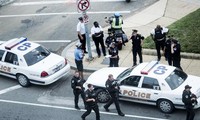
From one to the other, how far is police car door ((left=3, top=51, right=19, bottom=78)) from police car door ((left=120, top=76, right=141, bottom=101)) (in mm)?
4679

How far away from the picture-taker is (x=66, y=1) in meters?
28.4

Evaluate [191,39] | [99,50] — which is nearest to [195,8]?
[191,39]

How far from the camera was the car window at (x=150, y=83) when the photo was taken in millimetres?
15688

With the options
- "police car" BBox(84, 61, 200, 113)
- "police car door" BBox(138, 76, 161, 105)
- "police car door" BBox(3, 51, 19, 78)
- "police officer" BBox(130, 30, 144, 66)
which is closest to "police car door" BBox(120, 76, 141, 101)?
"police car" BBox(84, 61, 200, 113)

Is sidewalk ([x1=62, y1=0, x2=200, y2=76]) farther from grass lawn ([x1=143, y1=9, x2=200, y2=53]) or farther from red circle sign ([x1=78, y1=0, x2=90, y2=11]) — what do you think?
red circle sign ([x1=78, y1=0, x2=90, y2=11])

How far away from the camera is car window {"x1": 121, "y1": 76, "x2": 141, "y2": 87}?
1606cm

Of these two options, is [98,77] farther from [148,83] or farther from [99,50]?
[99,50]

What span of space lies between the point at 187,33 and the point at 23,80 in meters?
7.45

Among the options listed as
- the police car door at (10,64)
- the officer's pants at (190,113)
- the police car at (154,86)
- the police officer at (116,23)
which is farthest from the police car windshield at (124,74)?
the police officer at (116,23)

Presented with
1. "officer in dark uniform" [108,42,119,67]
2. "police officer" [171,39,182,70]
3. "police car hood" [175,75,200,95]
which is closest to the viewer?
"police car hood" [175,75,200,95]

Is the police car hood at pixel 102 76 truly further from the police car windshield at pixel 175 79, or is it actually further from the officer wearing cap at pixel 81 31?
the officer wearing cap at pixel 81 31

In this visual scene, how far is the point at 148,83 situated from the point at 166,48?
3.04 m

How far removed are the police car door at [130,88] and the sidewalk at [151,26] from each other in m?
3.12

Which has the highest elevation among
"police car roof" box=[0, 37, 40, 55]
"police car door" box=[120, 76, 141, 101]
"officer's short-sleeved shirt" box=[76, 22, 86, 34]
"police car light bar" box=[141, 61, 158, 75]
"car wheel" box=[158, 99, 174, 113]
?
"officer's short-sleeved shirt" box=[76, 22, 86, 34]
